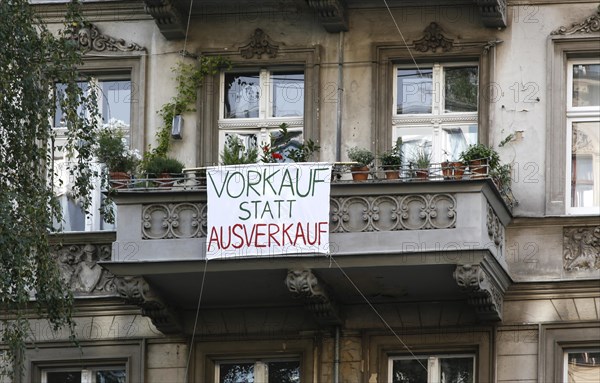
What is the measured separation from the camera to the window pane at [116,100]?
29.8 metres

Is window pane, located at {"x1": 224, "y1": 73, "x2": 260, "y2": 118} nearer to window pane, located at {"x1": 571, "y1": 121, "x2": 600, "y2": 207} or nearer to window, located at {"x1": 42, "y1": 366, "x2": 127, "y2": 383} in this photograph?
window, located at {"x1": 42, "y1": 366, "x2": 127, "y2": 383}

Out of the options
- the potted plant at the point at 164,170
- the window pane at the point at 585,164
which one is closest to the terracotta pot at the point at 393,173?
the window pane at the point at 585,164

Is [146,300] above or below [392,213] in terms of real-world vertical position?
below

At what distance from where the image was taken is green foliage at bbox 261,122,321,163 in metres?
27.7

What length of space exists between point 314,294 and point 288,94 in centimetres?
347

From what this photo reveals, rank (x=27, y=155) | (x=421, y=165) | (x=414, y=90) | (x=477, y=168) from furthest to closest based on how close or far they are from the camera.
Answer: (x=414, y=90) < (x=421, y=165) < (x=477, y=168) < (x=27, y=155)

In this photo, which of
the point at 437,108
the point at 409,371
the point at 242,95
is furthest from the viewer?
the point at 242,95

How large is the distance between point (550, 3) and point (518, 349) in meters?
4.61

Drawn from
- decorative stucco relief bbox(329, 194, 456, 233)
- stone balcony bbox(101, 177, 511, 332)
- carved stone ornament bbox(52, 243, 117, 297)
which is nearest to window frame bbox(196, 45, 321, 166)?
stone balcony bbox(101, 177, 511, 332)

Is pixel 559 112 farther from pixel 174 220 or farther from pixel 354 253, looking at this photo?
pixel 174 220

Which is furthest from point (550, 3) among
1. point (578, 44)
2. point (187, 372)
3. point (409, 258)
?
point (187, 372)

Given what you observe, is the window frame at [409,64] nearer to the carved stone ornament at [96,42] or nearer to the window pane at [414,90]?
the window pane at [414,90]

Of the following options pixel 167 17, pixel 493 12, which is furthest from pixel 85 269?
pixel 493 12

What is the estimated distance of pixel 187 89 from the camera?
29406 mm
